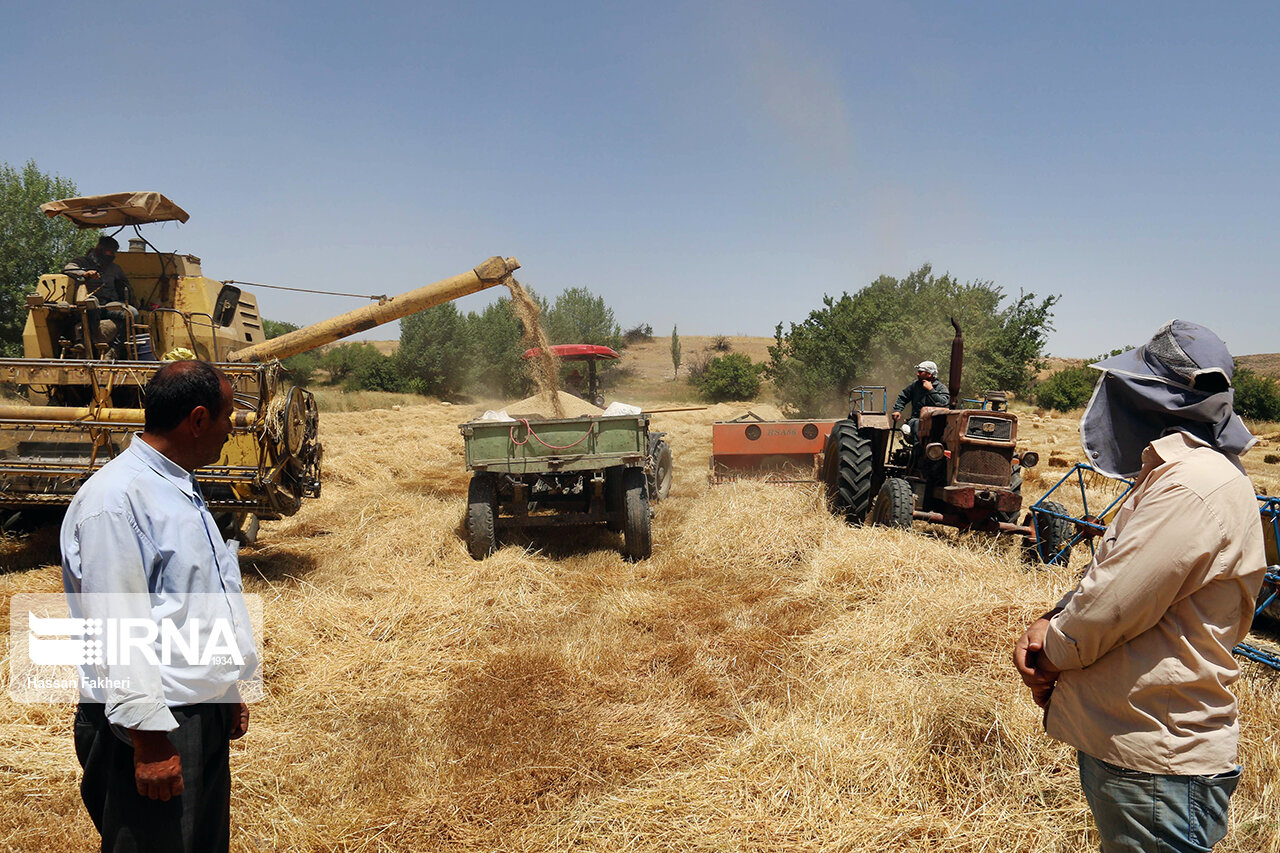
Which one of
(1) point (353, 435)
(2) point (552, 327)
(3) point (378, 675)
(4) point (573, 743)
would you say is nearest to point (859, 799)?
(4) point (573, 743)

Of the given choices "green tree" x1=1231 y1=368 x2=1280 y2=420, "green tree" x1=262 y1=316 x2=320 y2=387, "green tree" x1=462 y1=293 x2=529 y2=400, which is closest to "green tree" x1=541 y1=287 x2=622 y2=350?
"green tree" x1=462 y1=293 x2=529 y2=400

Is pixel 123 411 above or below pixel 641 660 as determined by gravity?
above

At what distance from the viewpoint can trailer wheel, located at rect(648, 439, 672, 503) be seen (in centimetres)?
913

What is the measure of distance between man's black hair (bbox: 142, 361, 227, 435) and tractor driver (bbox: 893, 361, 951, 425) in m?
6.89

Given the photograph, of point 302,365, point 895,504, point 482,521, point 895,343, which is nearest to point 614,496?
point 482,521

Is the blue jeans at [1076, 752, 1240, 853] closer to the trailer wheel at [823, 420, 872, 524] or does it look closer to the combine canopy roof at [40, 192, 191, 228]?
the trailer wheel at [823, 420, 872, 524]

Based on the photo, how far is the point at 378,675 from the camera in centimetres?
444

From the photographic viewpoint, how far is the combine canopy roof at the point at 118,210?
21.5 ft

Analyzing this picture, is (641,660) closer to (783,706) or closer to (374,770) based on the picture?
(783,706)

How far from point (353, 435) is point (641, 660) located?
1370cm

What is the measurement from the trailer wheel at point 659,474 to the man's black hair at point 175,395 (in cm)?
694

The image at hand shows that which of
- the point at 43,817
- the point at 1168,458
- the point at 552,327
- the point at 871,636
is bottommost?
the point at 43,817

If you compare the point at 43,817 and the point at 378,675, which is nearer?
the point at 43,817

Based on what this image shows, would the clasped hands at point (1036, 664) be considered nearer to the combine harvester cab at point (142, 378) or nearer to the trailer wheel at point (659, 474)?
the combine harvester cab at point (142, 378)
